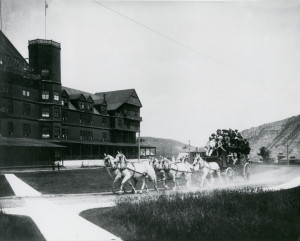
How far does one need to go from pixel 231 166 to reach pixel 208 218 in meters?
16.0

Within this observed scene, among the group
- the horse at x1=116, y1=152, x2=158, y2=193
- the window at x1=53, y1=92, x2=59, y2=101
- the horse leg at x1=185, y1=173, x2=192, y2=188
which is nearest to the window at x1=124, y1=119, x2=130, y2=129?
the window at x1=53, y1=92, x2=59, y2=101

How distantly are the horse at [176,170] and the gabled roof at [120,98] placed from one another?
5353cm

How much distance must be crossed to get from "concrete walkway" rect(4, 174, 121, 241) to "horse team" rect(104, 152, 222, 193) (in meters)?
4.29

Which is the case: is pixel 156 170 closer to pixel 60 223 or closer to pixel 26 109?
pixel 60 223

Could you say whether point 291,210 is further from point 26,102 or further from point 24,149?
point 26,102

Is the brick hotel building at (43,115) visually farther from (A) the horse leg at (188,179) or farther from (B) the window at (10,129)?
(A) the horse leg at (188,179)

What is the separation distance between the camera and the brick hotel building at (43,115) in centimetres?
4794

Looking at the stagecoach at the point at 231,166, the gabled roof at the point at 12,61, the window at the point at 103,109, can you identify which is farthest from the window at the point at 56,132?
the stagecoach at the point at 231,166

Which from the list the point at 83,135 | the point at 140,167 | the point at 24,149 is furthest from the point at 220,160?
the point at 83,135

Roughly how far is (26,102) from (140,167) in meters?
37.6

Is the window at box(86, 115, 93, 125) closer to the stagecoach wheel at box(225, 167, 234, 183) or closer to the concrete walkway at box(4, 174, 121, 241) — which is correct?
the stagecoach wheel at box(225, 167, 234, 183)

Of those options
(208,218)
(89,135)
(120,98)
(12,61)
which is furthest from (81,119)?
(208,218)

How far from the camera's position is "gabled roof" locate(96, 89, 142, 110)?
252ft

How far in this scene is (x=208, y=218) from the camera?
10.2 meters
